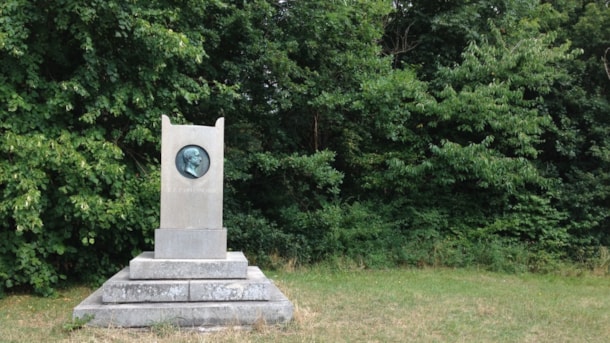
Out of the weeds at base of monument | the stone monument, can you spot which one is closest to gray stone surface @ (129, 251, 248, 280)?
the stone monument

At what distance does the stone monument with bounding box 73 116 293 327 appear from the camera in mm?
5496

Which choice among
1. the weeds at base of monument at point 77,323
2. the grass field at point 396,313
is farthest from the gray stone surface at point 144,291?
the grass field at point 396,313

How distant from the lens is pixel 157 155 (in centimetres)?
952

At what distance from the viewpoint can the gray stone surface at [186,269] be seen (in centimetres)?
589

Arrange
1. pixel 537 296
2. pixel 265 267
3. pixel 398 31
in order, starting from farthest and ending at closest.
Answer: pixel 398 31 < pixel 265 267 < pixel 537 296

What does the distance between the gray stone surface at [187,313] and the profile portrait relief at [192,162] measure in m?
1.56

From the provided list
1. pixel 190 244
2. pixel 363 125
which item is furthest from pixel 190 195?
pixel 363 125

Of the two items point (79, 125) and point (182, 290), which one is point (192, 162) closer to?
point (182, 290)

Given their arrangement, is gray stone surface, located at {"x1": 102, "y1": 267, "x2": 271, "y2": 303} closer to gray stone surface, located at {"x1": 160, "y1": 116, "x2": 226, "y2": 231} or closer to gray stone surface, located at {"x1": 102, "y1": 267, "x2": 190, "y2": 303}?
gray stone surface, located at {"x1": 102, "y1": 267, "x2": 190, "y2": 303}

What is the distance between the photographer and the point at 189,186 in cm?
634

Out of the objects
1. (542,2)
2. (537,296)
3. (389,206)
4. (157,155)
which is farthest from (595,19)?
(157,155)

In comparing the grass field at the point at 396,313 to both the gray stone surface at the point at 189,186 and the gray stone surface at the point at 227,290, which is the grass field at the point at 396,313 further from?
the gray stone surface at the point at 189,186

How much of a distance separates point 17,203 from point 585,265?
11.2 metres

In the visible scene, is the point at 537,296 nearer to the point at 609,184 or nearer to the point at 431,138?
the point at 431,138
